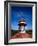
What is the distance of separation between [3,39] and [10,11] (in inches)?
14.9

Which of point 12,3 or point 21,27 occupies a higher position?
point 12,3

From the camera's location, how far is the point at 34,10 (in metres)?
1.34

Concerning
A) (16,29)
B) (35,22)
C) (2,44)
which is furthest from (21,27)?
(2,44)

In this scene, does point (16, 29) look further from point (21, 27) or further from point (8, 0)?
point (8, 0)

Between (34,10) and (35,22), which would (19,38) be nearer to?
(35,22)

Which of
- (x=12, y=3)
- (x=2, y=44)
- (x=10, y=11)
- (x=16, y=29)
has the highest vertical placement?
(x=12, y=3)

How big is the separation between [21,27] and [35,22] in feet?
0.66

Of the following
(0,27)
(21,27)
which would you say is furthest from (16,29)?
(0,27)

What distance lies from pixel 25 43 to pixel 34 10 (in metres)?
0.46

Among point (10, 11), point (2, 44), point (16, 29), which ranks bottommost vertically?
point (2, 44)

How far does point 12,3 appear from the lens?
1.30 m

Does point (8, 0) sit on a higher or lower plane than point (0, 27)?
higher

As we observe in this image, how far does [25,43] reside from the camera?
130 centimetres

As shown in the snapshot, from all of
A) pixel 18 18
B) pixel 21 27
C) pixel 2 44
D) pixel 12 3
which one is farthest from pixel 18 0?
pixel 2 44
